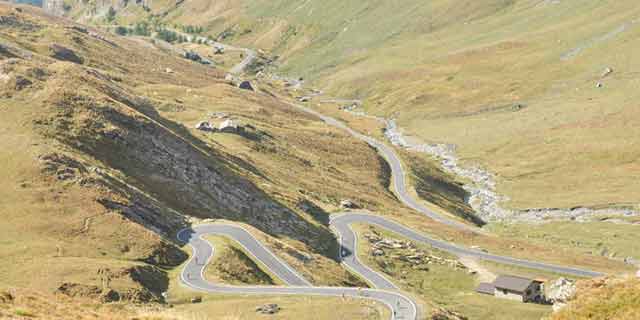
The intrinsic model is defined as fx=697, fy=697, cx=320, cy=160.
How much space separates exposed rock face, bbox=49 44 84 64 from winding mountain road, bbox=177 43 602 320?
313 feet

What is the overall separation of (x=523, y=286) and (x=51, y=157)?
2238 inches

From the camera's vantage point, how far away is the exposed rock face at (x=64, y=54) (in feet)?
571

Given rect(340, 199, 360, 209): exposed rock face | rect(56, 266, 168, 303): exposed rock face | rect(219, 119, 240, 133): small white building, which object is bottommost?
rect(56, 266, 168, 303): exposed rock face

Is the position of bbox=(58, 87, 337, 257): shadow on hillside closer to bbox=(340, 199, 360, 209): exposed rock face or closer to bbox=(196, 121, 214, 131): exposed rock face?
bbox=(340, 199, 360, 209): exposed rock face

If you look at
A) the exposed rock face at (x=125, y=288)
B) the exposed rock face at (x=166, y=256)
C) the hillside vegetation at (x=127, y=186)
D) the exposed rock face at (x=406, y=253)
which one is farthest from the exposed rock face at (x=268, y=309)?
the exposed rock face at (x=406, y=253)

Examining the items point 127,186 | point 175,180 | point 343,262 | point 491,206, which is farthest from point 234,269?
point 491,206

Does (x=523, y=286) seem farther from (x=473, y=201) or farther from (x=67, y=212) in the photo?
(x=473, y=201)

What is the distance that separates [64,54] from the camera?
588ft

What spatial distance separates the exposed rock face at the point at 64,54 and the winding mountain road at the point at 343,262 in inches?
3761

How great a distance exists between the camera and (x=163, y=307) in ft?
196

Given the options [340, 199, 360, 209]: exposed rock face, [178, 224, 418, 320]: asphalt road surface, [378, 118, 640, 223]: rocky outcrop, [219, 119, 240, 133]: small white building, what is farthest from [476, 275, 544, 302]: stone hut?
[219, 119, 240, 133]: small white building

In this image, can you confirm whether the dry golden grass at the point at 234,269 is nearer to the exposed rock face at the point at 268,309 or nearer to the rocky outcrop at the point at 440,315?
the exposed rock face at the point at 268,309

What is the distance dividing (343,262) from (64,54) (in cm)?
11677

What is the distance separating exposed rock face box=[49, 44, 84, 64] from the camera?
17412 cm
